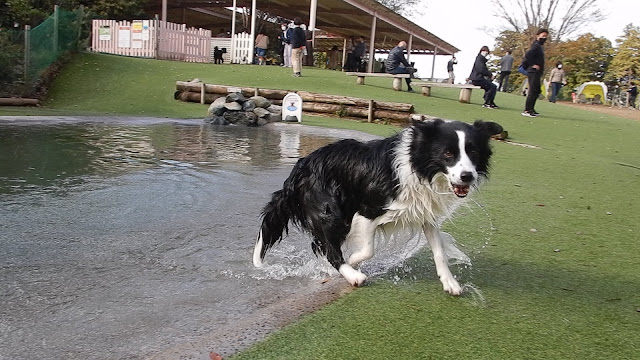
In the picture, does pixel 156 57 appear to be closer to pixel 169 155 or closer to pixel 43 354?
pixel 169 155

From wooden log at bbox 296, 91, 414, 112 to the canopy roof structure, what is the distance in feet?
42.7

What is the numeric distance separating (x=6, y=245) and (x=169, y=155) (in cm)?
475

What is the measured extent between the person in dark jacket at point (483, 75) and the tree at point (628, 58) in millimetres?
28073

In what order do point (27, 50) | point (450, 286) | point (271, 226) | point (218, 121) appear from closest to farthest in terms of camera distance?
1. point (450, 286)
2. point (271, 226)
3. point (218, 121)
4. point (27, 50)

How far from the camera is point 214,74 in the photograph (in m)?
22.2

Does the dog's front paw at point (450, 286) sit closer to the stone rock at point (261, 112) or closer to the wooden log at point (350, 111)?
the stone rock at point (261, 112)

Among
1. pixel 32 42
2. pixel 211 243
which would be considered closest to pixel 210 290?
pixel 211 243

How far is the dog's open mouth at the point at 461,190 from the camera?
135 inches

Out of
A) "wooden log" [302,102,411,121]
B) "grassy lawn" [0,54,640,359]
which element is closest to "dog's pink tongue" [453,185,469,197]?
"grassy lawn" [0,54,640,359]

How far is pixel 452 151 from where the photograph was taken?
3.52 meters

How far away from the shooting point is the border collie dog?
3.56m

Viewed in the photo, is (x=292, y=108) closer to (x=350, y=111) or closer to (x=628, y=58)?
(x=350, y=111)

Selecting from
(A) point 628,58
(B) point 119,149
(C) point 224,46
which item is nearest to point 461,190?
(B) point 119,149

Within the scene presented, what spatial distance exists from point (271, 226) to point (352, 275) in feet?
2.65
